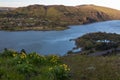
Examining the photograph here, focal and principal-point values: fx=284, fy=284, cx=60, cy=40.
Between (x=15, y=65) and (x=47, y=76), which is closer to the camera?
(x=47, y=76)

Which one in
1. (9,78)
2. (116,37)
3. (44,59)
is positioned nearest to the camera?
(9,78)

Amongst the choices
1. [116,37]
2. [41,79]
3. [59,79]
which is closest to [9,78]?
[41,79]

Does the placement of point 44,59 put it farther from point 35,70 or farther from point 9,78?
point 9,78

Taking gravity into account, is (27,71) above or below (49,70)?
below

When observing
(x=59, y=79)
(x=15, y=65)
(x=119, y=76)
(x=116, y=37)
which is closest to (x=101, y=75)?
(x=119, y=76)

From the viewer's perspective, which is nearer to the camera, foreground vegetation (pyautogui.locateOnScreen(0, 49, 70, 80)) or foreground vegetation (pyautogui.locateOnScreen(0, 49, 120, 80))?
foreground vegetation (pyautogui.locateOnScreen(0, 49, 70, 80))

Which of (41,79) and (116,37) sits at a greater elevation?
(41,79)

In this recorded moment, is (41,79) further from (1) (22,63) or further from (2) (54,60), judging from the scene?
(2) (54,60)

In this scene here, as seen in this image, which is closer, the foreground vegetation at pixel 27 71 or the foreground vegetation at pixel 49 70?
the foreground vegetation at pixel 27 71

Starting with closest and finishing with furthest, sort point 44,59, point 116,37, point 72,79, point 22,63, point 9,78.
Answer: point 9,78, point 72,79, point 22,63, point 44,59, point 116,37

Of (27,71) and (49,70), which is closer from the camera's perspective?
(49,70)
